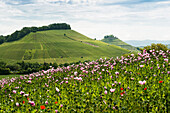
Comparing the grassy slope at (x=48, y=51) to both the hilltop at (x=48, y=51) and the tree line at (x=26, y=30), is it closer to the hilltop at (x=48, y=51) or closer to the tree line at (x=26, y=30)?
the hilltop at (x=48, y=51)

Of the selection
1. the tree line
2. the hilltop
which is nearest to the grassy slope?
the hilltop

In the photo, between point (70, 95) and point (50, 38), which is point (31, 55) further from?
point (70, 95)

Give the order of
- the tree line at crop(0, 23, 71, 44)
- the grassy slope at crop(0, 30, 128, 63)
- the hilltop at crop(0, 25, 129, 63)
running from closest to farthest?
1. the hilltop at crop(0, 25, 129, 63)
2. the grassy slope at crop(0, 30, 128, 63)
3. the tree line at crop(0, 23, 71, 44)

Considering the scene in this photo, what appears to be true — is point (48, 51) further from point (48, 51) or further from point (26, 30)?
point (26, 30)

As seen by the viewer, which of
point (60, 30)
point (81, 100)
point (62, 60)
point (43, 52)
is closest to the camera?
point (81, 100)

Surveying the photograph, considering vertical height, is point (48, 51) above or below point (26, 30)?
below

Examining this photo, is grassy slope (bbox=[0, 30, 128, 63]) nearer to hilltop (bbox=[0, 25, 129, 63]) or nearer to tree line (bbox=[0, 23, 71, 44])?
hilltop (bbox=[0, 25, 129, 63])

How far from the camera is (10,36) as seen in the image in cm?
14700

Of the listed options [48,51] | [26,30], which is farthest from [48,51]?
[26,30]

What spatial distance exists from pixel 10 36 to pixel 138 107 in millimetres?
154330

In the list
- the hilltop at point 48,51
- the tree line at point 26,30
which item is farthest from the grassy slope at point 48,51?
the tree line at point 26,30

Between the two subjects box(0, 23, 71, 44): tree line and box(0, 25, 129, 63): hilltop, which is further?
box(0, 23, 71, 44): tree line

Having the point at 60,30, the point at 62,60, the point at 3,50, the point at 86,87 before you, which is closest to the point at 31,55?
the point at 62,60

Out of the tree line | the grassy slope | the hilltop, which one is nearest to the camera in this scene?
the hilltop
